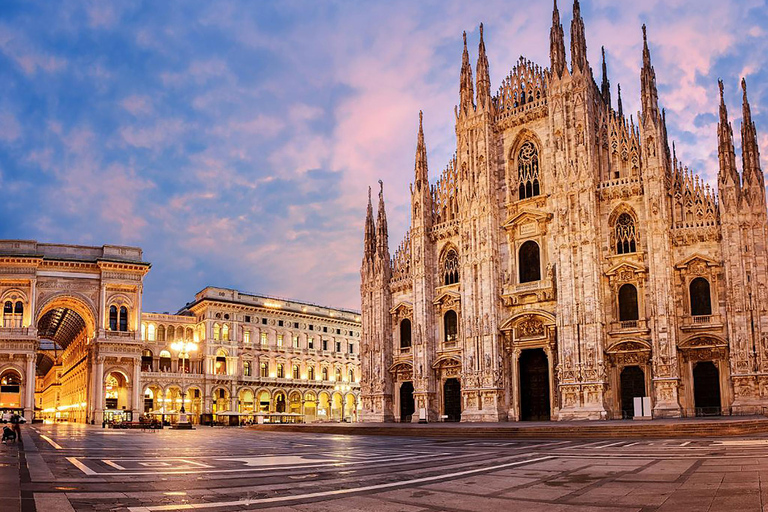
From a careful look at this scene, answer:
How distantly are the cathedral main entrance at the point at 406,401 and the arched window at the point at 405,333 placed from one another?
288 cm

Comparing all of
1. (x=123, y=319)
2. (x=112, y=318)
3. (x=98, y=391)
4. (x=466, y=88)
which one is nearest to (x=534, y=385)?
(x=466, y=88)

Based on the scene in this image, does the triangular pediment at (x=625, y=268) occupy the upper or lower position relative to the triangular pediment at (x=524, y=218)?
lower

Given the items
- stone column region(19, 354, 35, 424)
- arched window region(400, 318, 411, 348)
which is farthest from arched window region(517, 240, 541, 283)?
stone column region(19, 354, 35, 424)

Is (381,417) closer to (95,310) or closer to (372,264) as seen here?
(372,264)

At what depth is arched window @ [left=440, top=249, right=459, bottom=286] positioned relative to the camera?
50.4 m

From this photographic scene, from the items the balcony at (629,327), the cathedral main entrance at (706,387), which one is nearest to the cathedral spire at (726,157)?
the balcony at (629,327)

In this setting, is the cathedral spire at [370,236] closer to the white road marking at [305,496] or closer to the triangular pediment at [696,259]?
the triangular pediment at [696,259]

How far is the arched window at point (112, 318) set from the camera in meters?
66.9

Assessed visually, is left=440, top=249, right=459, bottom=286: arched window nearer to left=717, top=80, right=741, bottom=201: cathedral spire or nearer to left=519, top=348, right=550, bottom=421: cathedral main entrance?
left=519, top=348, right=550, bottom=421: cathedral main entrance

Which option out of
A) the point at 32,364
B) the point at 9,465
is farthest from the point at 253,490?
the point at 32,364

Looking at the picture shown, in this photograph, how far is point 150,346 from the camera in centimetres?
8319

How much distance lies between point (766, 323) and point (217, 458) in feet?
101

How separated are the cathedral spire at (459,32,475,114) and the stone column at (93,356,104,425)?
135 feet

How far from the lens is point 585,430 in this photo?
30641mm
